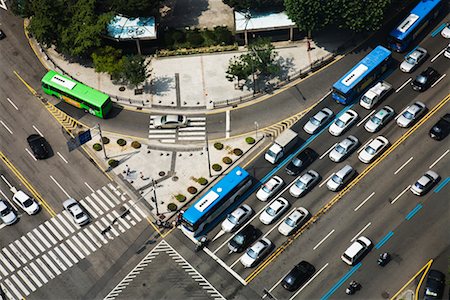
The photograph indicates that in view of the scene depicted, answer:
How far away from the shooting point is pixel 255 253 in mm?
96875

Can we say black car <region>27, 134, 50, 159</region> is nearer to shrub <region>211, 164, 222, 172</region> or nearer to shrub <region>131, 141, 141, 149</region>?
shrub <region>131, 141, 141, 149</region>

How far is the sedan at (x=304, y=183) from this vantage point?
104 m

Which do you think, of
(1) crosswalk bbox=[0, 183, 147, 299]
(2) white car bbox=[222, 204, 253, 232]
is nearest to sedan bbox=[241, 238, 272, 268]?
(2) white car bbox=[222, 204, 253, 232]

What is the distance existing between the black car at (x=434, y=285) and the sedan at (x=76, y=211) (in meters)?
50.3

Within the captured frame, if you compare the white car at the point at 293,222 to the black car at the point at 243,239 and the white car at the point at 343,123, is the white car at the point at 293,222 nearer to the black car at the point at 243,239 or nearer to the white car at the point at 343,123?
the black car at the point at 243,239

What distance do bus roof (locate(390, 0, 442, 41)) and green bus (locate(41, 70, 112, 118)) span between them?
51.6m

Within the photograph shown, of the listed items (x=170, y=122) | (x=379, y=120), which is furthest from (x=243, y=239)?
(x=379, y=120)

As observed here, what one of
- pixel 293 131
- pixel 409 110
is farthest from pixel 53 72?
pixel 409 110

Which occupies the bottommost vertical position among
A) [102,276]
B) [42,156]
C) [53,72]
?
[102,276]

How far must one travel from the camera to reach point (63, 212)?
105125 millimetres

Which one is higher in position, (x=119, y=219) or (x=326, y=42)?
(x=326, y=42)

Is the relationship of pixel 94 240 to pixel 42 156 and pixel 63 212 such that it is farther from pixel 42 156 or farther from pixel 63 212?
pixel 42 156

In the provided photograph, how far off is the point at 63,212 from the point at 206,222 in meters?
22.7

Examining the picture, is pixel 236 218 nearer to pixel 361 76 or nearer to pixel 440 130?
pixel 361 76
